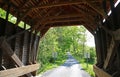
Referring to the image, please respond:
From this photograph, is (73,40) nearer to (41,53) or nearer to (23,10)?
(41,53)

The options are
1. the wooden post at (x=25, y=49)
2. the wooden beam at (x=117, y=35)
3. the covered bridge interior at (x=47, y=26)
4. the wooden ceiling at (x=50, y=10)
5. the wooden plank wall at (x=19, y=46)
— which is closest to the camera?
the wooden beam at (x=117, y=35)

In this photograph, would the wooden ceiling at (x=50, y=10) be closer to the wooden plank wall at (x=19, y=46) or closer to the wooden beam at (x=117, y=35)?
the wooden plank wall at (x=19, y=46)

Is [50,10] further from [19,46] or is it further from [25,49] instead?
[19,46]

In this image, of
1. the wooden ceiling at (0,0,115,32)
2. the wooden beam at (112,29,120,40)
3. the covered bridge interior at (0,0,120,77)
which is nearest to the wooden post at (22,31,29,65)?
the covered bridge interior at (0,0,120,77)

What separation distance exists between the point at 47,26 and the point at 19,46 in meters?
4.03

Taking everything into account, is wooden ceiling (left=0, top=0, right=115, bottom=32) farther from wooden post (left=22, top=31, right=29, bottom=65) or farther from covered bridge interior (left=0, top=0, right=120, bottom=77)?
wooden post (left=22, top=31, right=29, bottom=65)

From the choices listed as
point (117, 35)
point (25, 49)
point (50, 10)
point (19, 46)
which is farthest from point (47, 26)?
point (117, 35)

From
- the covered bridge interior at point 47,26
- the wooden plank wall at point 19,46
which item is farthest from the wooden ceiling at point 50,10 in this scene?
the wooden plank wall at point 19,46

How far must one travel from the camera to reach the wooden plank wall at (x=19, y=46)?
6.57 meters

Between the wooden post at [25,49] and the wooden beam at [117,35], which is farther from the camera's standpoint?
the wooden post at [25,49]

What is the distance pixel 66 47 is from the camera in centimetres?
4616

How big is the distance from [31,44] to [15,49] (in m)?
2.46

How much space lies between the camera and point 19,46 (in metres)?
8.19

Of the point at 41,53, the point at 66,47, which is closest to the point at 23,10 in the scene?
the point at 41,53
